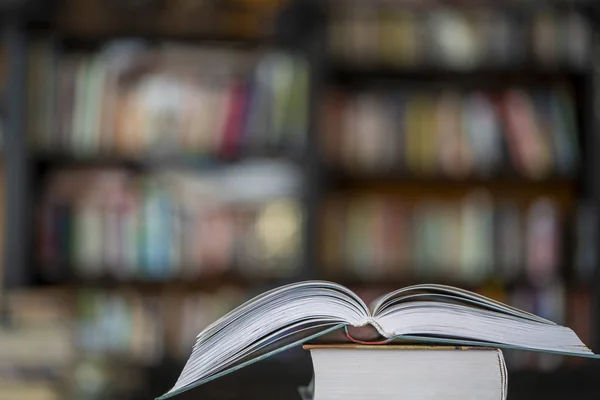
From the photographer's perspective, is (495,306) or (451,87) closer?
(495,306)

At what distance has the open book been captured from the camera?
1.72 feet

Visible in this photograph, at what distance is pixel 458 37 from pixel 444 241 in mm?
679

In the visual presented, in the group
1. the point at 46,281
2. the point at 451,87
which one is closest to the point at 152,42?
the point at 46,281

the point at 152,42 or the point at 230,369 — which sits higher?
the point at 152,42

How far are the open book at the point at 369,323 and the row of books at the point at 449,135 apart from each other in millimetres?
1807

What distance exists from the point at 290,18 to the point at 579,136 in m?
1.05

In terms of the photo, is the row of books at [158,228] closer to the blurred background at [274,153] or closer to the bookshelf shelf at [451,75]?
the blurred background at [274,153]

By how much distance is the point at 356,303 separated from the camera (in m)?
0.55

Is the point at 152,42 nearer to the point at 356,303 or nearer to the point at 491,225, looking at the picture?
the point at 491,225

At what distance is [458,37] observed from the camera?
2404 mm

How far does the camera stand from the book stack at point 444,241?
2400 millimetres

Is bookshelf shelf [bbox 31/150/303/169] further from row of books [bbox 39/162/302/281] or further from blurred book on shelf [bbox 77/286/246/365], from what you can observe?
blurred book on shelf [bbox 77/286/246/365]

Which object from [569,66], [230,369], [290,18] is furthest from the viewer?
[569,66]

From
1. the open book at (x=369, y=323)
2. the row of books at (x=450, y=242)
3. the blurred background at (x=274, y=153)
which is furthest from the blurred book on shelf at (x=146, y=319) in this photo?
the open book at (x=369, y=323)
